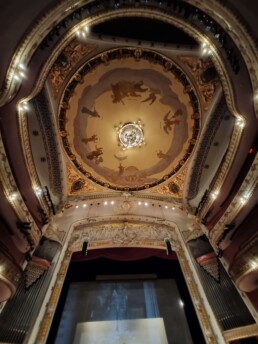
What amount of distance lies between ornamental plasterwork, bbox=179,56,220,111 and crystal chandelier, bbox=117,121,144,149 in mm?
3135

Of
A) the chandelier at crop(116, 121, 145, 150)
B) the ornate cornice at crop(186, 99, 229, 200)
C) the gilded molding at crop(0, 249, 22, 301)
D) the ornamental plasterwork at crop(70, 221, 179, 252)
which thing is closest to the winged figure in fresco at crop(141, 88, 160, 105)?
the chandelier at crop(116, 121, 145, 150)

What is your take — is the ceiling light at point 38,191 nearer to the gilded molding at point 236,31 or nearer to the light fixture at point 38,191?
the light fixture at point 38,191

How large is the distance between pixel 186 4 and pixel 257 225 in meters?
6.30

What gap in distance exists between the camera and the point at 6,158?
4996 millimetres

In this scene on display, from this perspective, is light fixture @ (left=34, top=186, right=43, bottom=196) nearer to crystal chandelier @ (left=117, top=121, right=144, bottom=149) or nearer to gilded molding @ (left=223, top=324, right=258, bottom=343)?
crystal chandelier @ (left=117, top=121, right=144, bottom=149)

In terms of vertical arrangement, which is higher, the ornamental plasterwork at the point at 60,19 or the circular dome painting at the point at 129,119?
the circular dome painting at the point at 129,119

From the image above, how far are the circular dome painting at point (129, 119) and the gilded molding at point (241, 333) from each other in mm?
6642

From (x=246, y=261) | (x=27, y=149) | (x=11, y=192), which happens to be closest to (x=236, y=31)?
(x=246, y=261)

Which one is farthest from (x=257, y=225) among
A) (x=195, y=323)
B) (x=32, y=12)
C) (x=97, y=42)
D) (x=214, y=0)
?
(x=97, y=42)

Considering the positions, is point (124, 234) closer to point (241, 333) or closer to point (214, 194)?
point (214, 194)

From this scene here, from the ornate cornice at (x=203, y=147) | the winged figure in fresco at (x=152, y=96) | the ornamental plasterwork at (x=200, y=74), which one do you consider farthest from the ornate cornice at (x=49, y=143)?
the ornate cornice at (x=203, y=147)

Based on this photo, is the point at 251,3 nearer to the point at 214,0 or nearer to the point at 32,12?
the point at 214,0

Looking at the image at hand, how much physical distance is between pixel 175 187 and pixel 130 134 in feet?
13.1

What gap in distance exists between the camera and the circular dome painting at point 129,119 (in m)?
7.40
